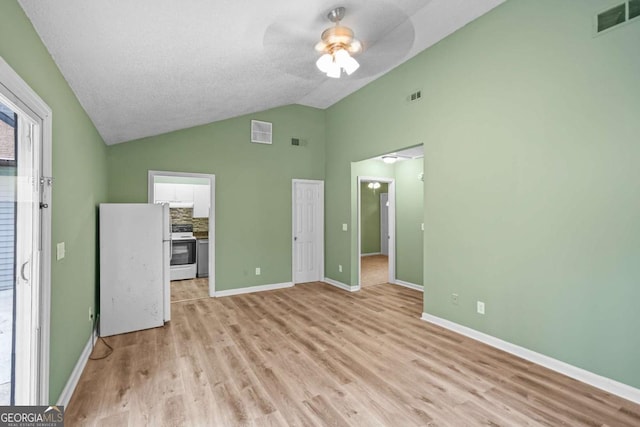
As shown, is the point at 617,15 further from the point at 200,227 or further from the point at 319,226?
the point at 200,227

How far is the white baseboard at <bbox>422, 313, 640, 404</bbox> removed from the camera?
90.3 inches

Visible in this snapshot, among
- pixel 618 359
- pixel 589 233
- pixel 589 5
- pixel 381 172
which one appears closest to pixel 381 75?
pixel 381 172

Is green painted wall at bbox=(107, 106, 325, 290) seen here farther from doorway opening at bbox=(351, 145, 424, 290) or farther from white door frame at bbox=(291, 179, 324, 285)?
doorway opening at bbox=(351, 145, 424, 290)

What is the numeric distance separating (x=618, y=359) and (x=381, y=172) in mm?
4240

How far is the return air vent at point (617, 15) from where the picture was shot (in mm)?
2250

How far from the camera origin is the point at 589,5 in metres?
2.48

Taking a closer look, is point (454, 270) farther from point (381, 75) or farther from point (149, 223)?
point (149, 223)

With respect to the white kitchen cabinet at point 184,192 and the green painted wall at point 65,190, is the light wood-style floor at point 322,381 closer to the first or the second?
the green painted wall at point 65,190

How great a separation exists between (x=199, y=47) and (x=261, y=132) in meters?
3.07

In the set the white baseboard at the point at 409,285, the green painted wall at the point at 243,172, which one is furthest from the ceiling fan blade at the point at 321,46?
the white baseboard at the point at 409,285

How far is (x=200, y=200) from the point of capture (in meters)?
6.80

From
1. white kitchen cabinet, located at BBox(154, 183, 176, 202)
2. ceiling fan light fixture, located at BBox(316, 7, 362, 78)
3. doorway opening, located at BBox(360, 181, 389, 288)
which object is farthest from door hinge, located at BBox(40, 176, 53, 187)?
doorway opening, located at BBox(360, 181, 389, 288)

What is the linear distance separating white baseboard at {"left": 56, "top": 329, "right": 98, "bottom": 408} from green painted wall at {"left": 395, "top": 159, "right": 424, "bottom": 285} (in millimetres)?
4913

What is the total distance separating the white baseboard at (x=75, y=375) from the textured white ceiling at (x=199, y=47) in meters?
2.37
